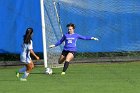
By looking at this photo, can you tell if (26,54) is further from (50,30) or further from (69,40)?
(50,30)

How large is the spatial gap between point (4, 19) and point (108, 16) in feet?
12.2

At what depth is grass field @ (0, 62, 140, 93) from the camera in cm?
1130

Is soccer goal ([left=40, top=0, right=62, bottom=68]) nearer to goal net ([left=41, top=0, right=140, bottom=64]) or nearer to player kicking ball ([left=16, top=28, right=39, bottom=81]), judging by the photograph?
goal net ([left=41, top=0, right=140, bottom=64])

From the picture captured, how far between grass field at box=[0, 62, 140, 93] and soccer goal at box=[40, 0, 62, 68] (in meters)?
0.50

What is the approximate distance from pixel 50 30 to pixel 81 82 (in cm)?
425

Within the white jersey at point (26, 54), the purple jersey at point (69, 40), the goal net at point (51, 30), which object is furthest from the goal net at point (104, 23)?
the white jersey at point (26, 54)

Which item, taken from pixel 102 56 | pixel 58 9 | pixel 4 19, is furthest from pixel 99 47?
pixel 4 19

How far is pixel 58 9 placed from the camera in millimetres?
17328

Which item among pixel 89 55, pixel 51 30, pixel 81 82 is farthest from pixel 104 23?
pixel 81 82

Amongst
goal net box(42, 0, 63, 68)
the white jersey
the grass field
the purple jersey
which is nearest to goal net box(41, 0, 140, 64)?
goal net box(42, 0, 63, 68)

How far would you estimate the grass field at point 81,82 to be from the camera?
11.3 m

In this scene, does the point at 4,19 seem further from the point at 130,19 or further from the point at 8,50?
the point at 130,19

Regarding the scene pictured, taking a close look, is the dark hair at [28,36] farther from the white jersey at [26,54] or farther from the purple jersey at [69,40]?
the purple jersey at [69,40]

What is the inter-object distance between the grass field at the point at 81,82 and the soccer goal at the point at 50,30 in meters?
0.50
